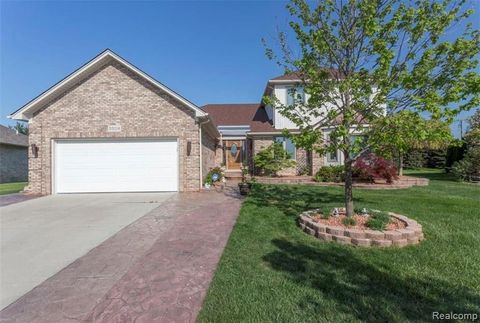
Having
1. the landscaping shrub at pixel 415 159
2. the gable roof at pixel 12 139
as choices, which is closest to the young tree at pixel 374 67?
the gable roof at pixel 12 139

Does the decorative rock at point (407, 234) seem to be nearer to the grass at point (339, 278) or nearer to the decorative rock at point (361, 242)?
the grass at point (339, 278)

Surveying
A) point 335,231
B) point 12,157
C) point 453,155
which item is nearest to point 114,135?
point 335,231

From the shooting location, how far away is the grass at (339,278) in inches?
102

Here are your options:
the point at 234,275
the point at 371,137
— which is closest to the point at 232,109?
the point at 371,137

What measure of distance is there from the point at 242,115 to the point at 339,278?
16.5 meters

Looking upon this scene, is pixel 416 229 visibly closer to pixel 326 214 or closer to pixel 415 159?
pixel 326 214

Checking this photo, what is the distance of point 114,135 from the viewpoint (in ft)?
35.1

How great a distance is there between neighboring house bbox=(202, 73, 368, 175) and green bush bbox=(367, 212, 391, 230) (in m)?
7.03

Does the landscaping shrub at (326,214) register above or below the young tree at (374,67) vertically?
below

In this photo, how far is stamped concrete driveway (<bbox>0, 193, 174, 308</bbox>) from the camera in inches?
141

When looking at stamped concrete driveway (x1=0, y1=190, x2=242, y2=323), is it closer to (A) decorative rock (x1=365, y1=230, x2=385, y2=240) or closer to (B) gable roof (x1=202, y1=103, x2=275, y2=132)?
(A) decorative rock (x1=365, y1=230, x2=385, y2=240)

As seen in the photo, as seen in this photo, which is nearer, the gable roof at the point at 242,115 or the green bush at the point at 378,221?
the green bush at the point at 378,221

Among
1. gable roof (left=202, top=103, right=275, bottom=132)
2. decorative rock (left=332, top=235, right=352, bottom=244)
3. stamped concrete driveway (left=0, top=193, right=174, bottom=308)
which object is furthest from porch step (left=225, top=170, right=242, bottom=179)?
decorative rock (left=332, top=235, right=352, bottom=244)

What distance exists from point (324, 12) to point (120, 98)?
28.9 feet
